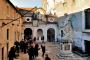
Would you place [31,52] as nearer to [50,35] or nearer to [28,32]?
[28,32]

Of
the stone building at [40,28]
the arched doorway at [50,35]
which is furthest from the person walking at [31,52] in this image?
the arched doorway at [50,35]

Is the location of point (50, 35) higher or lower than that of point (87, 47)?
higher

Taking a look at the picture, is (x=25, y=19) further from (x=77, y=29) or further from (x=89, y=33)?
(x=89, y=33)

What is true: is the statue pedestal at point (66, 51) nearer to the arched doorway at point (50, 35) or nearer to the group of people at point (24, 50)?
the group of people at point (24, 50)

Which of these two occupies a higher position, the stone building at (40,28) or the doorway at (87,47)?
the stone building at (40,28)

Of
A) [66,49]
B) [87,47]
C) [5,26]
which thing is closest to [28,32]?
[87,47]

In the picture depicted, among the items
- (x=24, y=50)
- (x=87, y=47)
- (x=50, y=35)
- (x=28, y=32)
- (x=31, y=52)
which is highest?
(x=28, y=32)

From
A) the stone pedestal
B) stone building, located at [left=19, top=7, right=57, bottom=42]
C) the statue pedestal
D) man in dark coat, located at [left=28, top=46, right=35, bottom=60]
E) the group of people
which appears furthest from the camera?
stone building, located at [left=19, top=7, right=57, bottom=42]

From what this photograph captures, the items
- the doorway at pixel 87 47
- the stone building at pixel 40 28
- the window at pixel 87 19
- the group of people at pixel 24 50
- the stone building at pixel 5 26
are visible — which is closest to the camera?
the stone building at pixel 5 26

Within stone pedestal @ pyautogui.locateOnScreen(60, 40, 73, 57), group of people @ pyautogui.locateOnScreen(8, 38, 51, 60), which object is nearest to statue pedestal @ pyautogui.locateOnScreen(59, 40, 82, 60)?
stone pedestal @ pyautogui.locateOnScreen(60, 40, 73, 57)

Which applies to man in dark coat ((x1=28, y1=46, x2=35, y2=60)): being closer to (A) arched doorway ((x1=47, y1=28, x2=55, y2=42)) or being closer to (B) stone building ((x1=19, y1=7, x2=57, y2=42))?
(B) stone building ((x1=19, y1=7, x2=57, y2=42))

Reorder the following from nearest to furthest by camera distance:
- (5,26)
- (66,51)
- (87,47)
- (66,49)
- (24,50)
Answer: (5,26) < (66,51) < (66,49) < (24,50) < (87,47)

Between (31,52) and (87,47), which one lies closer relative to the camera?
(31,52)

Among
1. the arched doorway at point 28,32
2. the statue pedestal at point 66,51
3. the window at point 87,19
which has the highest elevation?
the window at point 87,19
